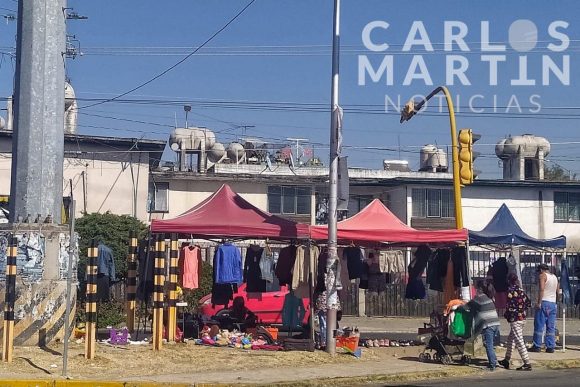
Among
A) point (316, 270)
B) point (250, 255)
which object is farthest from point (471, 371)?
point (250, 255)

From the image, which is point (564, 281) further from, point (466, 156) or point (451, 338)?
point (451, 338)

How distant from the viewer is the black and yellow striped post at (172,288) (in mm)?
17344

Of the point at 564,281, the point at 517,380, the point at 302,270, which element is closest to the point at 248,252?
the point at 302,270

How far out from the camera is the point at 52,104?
671 inches

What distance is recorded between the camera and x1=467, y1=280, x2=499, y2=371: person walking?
15.9m

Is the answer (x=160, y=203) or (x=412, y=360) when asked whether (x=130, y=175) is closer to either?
(x=160, y=203)

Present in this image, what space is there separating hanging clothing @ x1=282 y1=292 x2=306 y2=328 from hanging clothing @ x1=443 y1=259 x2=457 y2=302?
3.17 m

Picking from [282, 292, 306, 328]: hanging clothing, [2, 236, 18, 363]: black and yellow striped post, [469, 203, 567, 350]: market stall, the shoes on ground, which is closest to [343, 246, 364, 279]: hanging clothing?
[282, 292, 306, 328]: hanging clothing

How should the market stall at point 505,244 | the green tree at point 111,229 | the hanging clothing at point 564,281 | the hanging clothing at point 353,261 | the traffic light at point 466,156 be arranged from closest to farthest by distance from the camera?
1. the market stall at point 505,244
2. the hanging clothing at point 353,261
3. the traffic light at point 466,156
4. the hanging clothing at point 564,281
5. the green tree at point 111,229

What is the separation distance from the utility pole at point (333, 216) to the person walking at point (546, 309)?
4660mm

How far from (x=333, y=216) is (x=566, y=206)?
31.5 m

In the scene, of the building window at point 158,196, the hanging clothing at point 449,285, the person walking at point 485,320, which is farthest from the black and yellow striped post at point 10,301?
the building window at point 158,196

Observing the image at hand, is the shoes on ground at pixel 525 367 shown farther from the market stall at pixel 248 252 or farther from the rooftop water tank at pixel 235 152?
the rooftop water tank at pixel 235 152

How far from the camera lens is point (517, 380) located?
1498 centimetres
